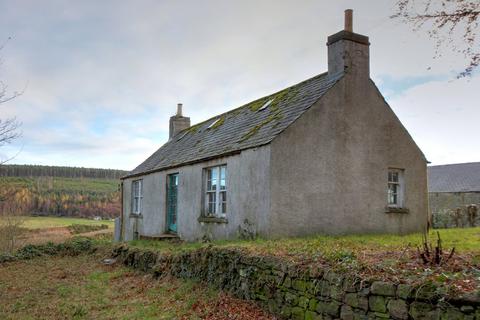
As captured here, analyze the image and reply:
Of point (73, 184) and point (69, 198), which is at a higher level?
point (73, 184)

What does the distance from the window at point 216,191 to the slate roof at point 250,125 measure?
617mm

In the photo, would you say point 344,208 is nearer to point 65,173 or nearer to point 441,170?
point 441,170

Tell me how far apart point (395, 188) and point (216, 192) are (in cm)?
631

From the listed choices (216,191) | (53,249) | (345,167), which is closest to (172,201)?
(216,191)

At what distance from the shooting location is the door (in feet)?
61.1

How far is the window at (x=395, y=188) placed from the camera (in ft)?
48.8

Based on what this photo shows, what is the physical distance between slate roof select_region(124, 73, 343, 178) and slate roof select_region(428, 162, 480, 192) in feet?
88.3

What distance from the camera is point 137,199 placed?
23281 mm

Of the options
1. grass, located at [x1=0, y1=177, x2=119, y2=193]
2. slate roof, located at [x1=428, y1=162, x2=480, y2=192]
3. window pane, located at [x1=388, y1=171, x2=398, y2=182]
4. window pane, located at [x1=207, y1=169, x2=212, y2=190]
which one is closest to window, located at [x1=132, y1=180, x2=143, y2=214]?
window pane, located at [x1=207, y1=169, x2=212, y2=190]

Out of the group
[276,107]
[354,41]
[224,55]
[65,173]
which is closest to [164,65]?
[224,55]

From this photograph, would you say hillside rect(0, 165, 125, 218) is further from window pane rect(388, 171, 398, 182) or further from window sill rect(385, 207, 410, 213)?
window sill rect(385, 207, 410, 213)

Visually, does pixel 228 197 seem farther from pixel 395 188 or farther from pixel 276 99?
pixel 395 188

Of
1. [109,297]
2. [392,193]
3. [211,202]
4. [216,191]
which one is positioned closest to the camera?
[109,297]

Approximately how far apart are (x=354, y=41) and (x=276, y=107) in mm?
3403
